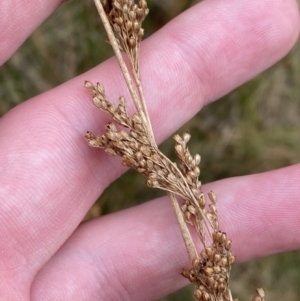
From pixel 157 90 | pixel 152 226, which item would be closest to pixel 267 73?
pixel 157 90

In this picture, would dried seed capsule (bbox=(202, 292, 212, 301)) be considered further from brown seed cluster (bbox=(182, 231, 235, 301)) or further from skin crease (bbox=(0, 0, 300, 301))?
skin crease (bbox=(0, 0, 300, 301))

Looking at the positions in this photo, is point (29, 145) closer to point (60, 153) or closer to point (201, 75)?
point (60, 153)

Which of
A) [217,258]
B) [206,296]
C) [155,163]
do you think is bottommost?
[206,296]

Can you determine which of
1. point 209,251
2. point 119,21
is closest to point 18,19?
point 119,21

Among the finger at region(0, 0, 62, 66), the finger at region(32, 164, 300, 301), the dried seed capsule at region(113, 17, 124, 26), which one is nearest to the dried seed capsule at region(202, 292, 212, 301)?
the finger at region(32, 164, 300, 301)

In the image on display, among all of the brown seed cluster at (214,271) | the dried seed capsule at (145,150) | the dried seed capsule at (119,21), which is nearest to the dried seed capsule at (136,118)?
the dried seed capsule at (145,150)

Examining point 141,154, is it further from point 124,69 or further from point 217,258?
point 217,258
